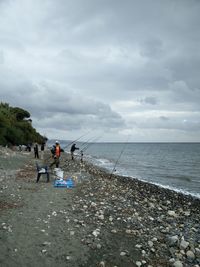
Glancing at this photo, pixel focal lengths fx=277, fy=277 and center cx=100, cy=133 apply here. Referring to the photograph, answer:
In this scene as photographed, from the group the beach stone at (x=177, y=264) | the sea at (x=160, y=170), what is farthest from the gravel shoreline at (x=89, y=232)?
the sea at (x=160, y=170)

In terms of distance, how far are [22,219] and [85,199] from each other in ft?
14.5

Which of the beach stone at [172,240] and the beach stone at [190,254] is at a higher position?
the beach stone at [172,240]

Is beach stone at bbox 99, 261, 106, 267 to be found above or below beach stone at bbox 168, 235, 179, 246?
above

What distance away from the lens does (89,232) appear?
383 inches

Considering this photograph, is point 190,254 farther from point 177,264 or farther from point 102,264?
point 102,264

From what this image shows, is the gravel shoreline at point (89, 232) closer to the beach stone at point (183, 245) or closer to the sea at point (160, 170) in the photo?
the beach stone at point (183, 245)

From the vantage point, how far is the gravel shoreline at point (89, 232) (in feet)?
Result: 26.4

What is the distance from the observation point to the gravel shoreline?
805 cm

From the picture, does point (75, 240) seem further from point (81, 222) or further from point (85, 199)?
point (85, 199)

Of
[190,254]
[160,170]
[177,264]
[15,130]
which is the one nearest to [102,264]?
[177,264]

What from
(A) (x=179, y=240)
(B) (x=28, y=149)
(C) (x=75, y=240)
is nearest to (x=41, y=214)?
(C) (x=75, y=240)

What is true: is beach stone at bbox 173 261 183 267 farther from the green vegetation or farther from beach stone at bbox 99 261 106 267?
the green vegetation

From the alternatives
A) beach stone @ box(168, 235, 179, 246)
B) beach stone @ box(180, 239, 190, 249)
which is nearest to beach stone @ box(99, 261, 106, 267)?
beach stone @ box(168, 235, 179, 246)

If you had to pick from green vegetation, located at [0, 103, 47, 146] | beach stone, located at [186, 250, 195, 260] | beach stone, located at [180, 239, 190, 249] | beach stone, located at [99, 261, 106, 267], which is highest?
green vegetation, located at [0, 103, 47, 146]
